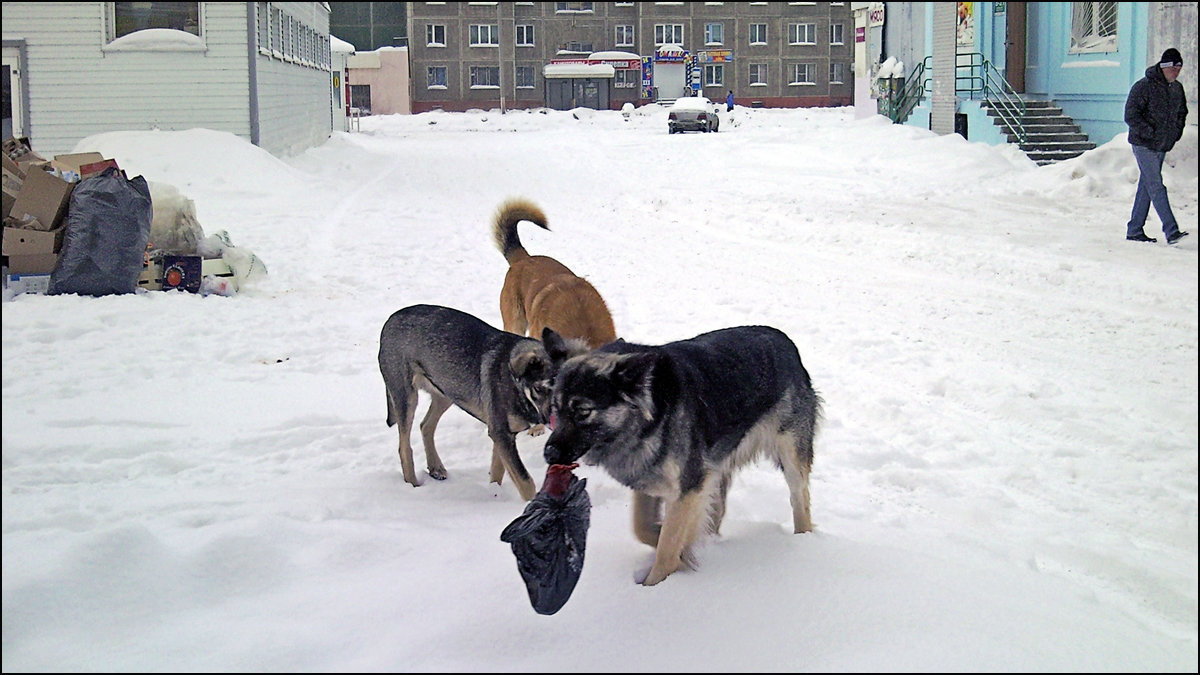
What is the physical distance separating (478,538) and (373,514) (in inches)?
24.2

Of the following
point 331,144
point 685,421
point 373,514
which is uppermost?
point 331,144

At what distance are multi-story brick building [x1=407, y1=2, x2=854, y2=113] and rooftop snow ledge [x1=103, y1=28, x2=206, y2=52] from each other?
9.27 metres

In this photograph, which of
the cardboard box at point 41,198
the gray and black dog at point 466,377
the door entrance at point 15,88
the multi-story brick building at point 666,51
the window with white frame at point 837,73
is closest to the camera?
the gray and black dog at point 466,377

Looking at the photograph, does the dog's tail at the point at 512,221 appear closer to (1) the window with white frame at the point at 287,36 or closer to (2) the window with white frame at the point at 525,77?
(2) the window with white frame at the point at 525,77

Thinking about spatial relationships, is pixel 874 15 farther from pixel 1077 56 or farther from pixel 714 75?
pixel 714 75

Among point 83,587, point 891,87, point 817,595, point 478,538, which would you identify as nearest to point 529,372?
point 478,538

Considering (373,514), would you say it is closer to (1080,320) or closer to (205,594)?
(205,594)

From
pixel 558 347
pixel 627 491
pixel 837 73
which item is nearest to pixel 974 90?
pixel 837 73

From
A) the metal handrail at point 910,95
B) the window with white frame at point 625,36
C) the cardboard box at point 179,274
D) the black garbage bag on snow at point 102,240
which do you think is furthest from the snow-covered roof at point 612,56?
the metal handrail at point 910,95

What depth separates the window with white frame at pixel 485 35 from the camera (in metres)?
12.0

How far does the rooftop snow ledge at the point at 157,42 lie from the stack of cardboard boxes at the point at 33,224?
1150cm

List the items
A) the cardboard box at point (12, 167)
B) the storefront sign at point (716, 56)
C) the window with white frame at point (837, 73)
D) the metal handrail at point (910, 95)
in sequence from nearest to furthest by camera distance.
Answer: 1. the cardboard box at point (12, 167)
2. the storefront sign at point (716, 56)
3. the window with white frame at point (837, 73)
4. the metal handrail at point (910, 95)

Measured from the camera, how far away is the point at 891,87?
85.0 feet

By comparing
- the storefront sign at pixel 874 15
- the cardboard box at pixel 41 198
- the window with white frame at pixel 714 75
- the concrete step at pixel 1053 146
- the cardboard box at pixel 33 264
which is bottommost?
the cardboard box at pixel 33 264
